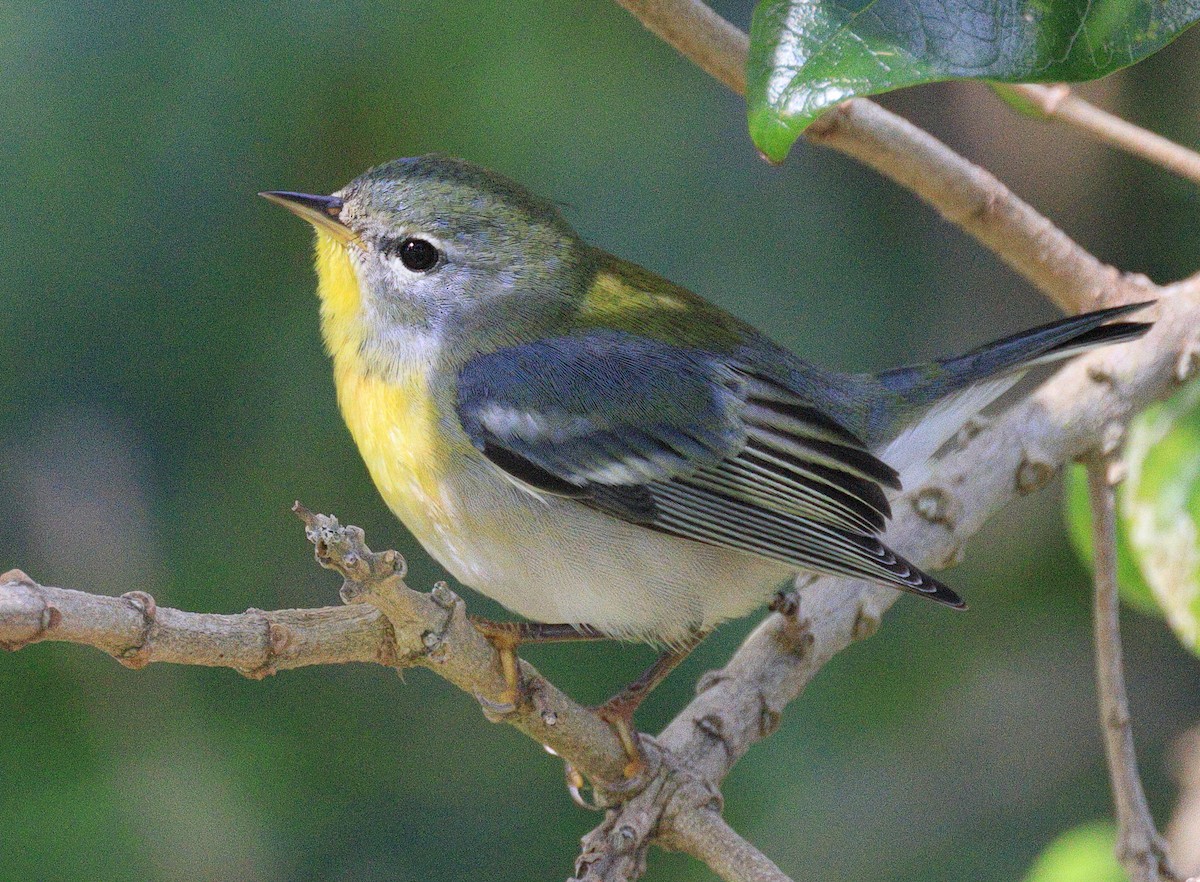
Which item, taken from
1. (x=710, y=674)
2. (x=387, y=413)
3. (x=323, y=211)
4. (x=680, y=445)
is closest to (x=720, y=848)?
(x=710, y=674)

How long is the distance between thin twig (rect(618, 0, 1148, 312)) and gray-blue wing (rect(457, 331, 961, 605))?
22.5 inches

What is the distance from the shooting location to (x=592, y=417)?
110 inches

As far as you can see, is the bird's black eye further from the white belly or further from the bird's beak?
the white belly

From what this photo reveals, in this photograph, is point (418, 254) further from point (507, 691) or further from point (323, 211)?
point (507, 691)

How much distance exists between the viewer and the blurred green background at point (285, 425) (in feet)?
11.3

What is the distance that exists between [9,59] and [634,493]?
87.2 inches

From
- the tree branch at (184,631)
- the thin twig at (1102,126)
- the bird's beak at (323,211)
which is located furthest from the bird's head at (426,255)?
the thin twig at (1102,126)

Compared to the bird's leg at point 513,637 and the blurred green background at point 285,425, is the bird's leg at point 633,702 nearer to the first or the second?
the bird's leg at point 513,637

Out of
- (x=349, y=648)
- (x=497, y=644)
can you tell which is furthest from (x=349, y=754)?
(x=349, y=648)

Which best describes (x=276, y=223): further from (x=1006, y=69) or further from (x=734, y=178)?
(x=1006, y=69)

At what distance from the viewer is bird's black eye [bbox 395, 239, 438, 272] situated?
287 centimetres

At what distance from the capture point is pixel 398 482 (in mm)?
2676

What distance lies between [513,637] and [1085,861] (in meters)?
1.39

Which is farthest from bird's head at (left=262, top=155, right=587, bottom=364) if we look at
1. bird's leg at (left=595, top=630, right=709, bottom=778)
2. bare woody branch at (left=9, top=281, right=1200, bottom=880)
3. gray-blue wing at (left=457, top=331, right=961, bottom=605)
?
bare woody branch at (left=9, top=281, right=1200, bottom=880)
